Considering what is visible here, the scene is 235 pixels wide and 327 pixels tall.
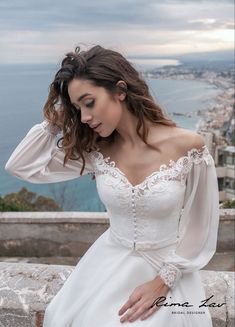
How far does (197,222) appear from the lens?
1.46 metres

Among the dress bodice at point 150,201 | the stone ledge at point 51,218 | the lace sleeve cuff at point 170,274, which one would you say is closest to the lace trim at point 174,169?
the dress bodice at point 150,201

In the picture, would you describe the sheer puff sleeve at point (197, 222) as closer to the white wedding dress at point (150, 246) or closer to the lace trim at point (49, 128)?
the white wedding dress at point (150, 246)

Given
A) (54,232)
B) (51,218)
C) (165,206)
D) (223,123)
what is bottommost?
(223,123)

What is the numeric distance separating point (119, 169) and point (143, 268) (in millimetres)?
305

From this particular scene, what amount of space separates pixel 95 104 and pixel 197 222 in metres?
0.49

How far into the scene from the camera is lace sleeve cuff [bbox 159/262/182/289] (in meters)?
1.35

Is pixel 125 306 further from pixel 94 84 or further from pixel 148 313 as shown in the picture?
pixel 94 84

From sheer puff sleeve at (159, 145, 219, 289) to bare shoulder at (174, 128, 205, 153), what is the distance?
24 mm

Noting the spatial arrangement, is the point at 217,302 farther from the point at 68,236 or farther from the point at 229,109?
the point at 229,109

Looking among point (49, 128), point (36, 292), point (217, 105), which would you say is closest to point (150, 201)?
point (49, 128)

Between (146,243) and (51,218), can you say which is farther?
(51,218)

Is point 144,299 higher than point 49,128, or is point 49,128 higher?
point 49,128

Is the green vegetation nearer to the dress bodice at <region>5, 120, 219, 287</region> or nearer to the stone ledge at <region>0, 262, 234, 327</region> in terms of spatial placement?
the stone ledge at <region>0, 262, 234, 327</region>

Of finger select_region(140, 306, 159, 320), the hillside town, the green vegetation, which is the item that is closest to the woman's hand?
finger select_region(140, 306, 159, 320)
